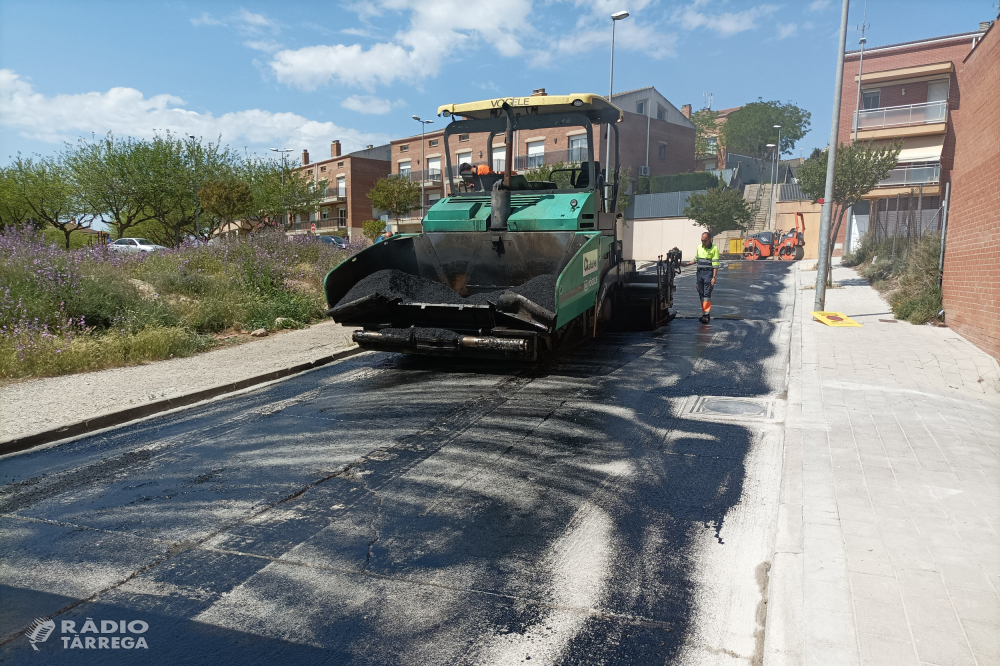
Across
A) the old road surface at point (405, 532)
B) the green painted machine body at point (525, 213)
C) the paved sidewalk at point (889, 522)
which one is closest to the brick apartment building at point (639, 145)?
the green painted machine body at point (525, 213)

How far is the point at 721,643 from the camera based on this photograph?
2605 mm

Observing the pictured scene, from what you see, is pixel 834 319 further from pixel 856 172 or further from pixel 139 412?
pixel 139 412

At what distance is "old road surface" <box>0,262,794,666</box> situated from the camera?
265cm

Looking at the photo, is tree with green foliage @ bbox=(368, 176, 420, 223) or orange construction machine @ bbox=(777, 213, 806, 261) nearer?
orange construction machine @ bbox=(777, 213, 806, 261)

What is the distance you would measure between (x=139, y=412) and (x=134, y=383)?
45.7 inches

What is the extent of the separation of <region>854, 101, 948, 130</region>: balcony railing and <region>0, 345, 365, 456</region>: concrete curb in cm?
3029

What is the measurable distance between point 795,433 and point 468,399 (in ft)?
9.75

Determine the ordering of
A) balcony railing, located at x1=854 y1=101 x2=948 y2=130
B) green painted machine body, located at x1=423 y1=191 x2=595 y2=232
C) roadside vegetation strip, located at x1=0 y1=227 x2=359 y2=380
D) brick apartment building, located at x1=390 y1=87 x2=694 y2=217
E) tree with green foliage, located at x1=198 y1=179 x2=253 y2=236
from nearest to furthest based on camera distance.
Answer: green painted machine body, located at x1=423 y1=191 x2=595 y2=232
roadside vegetation strip, located at x1=0 y1=227 x2=359 y2=380
tree with green foliage, located at x1=198 y1=179 x2=253 y2=236
balcony railing, located at x1=854 y1=101 x2=948 y2=130
brick apartment building, located at x1=390 y1=87 x2=694 y2=217

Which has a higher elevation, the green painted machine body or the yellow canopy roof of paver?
the yellow canopy roof of paver

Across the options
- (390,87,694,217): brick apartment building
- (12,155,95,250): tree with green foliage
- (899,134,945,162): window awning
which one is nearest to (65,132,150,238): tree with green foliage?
(12,155,95,250): tree with green foliage

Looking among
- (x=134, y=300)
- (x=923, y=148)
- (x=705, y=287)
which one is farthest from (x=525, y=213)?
(x=923, y=148)

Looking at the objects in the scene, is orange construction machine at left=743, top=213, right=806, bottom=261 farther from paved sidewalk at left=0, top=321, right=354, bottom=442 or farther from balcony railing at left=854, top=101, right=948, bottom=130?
paved sidewalk at left=0, top=321, right=354, bottom=442

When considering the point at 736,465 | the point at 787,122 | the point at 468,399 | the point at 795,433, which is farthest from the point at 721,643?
the point at 787,122

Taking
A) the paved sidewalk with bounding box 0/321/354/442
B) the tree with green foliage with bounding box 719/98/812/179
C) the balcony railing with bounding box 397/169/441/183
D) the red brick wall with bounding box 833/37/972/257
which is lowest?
the paved sidewalk with bounding box 0/321/354/442
